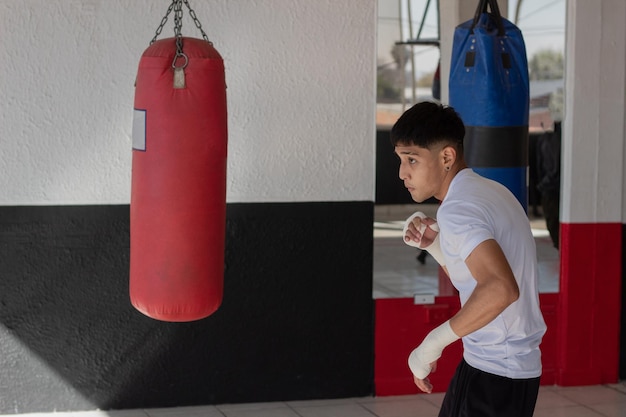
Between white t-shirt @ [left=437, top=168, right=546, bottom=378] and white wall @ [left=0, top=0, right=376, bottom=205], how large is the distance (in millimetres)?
1922

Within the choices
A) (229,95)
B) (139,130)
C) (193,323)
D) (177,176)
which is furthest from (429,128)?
(193,323)

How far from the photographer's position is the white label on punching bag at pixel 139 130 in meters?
2.96

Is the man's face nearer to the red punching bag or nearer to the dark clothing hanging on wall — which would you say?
the red punching bag

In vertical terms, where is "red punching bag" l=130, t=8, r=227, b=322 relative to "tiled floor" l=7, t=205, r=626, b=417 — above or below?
above

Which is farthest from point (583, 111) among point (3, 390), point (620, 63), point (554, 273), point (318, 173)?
point (3, 390)

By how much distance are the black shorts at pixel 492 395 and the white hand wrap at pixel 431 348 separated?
0.12 meters

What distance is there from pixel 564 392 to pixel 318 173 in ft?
5.19

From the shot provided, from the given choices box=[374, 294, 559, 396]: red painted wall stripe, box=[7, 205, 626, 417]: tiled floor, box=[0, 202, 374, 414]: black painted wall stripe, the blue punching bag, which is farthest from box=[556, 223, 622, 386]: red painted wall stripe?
box=[0, 202, 374, 414]: black painted wall stripe

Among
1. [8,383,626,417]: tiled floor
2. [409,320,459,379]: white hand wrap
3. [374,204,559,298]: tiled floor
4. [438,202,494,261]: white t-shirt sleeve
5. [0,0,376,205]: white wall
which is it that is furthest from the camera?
[374,204,559,298]: tiled floor

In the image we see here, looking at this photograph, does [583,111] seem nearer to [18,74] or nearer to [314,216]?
[314,216]

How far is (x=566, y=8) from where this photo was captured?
176 inches

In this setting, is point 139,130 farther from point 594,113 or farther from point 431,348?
point 594,113

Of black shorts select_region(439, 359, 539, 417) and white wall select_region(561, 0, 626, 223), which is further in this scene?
white wall select_region(561, 0, 626, 223)

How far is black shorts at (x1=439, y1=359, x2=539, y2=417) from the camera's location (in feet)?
7.43
